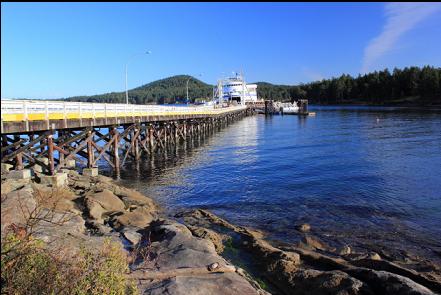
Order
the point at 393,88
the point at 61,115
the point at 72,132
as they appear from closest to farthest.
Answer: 1. the point at 61,115
2. the point at 72,132
3. the point at 393,88

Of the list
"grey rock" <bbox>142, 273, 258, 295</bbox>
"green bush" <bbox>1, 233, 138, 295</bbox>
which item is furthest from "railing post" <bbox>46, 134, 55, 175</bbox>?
"green bush" <bbox>1, 233, 138, 295</bbox>

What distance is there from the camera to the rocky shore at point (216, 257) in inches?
306

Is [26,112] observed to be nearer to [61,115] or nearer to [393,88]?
[61,115]

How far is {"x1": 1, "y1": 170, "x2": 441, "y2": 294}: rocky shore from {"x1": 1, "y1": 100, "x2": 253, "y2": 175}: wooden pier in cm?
304

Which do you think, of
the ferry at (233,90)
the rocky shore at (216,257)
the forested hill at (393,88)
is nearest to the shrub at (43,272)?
the rocky shore at (216,257)

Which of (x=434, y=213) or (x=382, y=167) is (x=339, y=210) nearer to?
(x=434, y=213)

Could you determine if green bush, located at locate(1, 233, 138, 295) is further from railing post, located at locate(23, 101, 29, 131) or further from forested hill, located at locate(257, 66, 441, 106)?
forested hill, located at locate(257, 66, 441, 106)

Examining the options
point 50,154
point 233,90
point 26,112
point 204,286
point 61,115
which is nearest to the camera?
point 204,286

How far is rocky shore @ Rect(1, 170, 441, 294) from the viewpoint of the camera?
7762mm

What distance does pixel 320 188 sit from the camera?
20.9 meters

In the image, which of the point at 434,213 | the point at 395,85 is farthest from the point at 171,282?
the point at 395,85

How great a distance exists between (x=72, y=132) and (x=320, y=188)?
17.7 m

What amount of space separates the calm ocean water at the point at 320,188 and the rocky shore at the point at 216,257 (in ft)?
4.42

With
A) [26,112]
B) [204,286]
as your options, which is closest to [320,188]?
[204,286]
